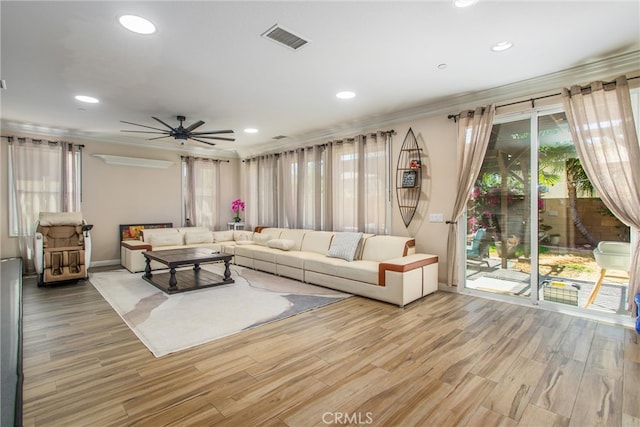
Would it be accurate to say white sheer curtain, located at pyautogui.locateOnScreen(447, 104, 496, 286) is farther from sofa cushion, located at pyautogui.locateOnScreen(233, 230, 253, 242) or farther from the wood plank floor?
sofa cushion, located at pyautogui.locateOnScreen(233, 230, 253, 242)

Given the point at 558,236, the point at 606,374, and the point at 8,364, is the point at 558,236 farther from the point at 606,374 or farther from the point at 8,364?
the point at 8,364

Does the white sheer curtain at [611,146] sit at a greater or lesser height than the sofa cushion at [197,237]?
greater

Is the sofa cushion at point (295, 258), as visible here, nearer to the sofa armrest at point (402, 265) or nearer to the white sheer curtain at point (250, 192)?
the sofa armrest at point (402, 265)

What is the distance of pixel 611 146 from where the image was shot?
3.24m

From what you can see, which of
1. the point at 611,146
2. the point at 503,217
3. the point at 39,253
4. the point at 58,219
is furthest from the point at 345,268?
the point at 58,219

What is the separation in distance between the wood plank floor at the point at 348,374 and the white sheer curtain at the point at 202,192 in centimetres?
434

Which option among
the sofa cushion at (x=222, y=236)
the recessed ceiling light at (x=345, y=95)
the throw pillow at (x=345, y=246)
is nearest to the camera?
the recessed ceiling light at (x=345, y=95)

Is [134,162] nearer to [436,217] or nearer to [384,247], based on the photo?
[384,247]

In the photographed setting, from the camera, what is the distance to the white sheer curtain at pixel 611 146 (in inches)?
123

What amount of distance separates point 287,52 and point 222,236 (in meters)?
5.32

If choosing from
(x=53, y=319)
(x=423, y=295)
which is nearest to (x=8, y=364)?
(x=53, y=319)

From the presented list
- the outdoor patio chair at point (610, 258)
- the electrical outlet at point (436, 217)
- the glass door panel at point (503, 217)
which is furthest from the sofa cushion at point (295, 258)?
the outdoor patio chair at point (610, 258)

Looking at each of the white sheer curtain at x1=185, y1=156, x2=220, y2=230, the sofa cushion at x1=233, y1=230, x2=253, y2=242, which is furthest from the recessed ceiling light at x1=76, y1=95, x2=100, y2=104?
the sofa cushion at x1=233, y1=230, x2=253, y2=242
